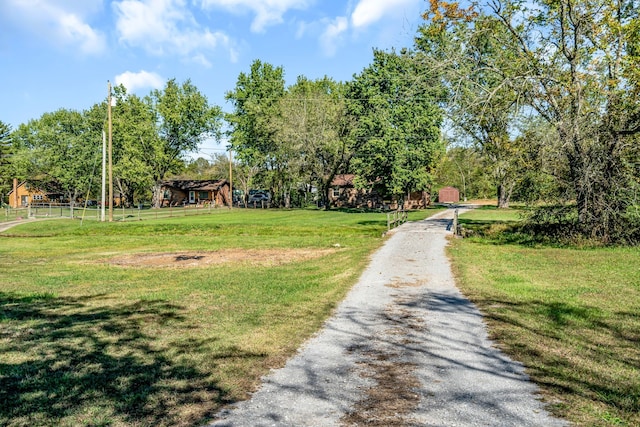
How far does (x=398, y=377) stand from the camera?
5.67 m

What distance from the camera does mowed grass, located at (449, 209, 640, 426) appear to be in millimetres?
5066

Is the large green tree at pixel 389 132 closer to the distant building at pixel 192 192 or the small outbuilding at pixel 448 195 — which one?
the small outbuilding at pixel 448 195

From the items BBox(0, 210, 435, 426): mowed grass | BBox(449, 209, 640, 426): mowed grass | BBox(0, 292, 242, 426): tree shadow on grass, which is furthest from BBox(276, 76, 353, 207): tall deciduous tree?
BBox(0, 292, 242, 426): tree shadow on grass

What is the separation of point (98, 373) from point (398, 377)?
144 inches

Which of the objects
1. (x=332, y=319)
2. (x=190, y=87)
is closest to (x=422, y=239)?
(x=332, y=319)

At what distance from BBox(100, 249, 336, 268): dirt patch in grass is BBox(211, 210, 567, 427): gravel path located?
25.2ft

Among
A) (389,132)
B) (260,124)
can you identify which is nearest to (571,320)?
(389,132)

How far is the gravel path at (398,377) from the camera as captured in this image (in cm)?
456

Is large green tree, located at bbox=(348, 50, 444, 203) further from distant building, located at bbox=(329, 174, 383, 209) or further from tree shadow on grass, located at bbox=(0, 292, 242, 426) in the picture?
tree shadow on grass, located at bbox=(0, 292, 242, 426)

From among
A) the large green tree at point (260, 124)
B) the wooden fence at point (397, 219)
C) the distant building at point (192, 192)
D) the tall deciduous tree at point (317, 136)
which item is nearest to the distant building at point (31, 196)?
the distant building at point (192, 192)

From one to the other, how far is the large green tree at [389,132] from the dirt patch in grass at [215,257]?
27.4 m

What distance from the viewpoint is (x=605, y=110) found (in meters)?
18.5

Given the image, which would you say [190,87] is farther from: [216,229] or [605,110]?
[605,110]

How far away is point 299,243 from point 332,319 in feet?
45.2
